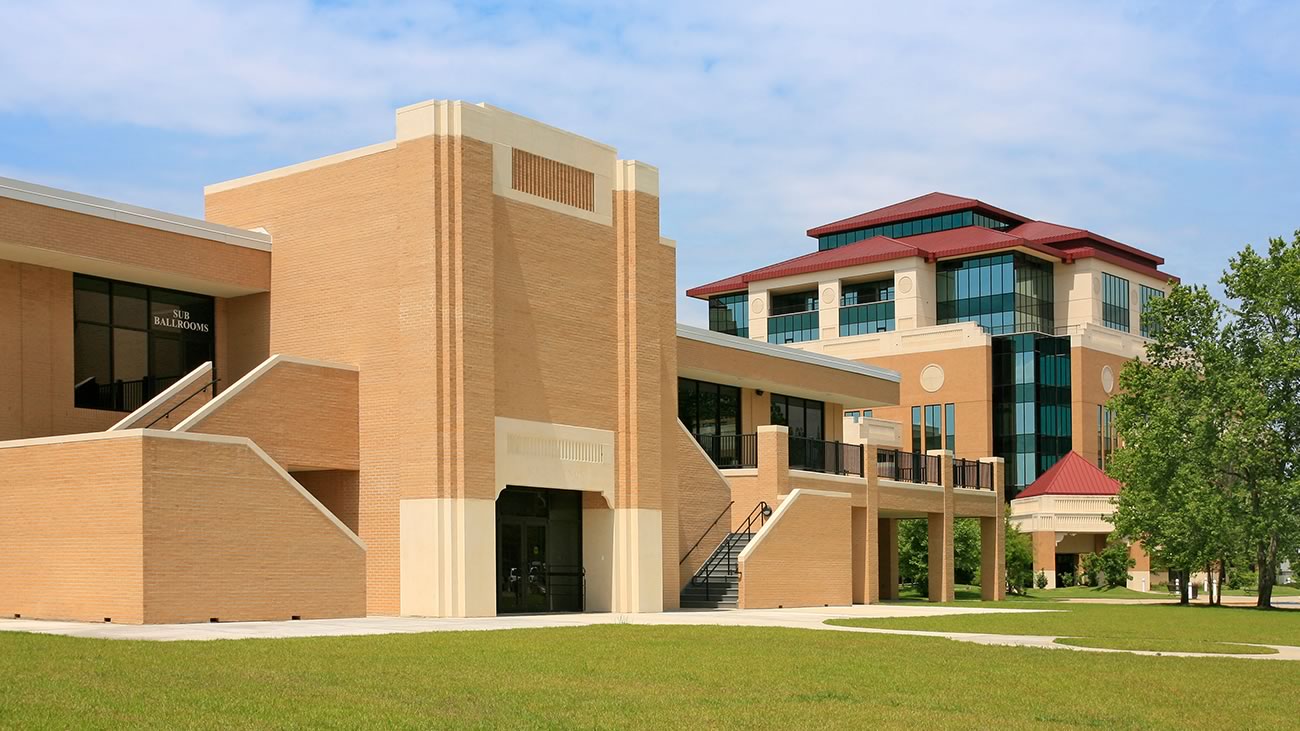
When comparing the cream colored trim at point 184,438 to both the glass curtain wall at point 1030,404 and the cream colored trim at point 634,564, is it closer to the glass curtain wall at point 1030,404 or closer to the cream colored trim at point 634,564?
the cream colored trim at point 634,564

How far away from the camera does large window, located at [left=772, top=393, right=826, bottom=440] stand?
50.2 metres

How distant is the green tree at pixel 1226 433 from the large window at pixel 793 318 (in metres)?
48.3

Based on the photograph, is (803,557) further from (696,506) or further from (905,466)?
(905,466)

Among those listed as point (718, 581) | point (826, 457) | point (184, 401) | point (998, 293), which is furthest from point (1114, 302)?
point (184, 401)

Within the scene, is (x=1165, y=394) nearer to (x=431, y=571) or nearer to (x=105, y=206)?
(x=431, y=571)

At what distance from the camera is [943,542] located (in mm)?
48656

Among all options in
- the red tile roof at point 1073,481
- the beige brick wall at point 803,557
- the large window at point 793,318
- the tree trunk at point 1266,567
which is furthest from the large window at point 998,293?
the beige brick wall at point 803,557

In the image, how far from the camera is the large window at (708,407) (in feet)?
149

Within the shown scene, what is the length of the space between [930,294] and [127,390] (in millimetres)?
67791

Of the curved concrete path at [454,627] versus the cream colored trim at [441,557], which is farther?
the cream colored trim at [441,557]

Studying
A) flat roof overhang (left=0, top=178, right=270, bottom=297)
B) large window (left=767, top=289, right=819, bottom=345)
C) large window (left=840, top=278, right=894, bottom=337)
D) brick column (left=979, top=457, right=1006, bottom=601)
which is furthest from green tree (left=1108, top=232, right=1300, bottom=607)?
large window (left=767, top=289, right=819, bottom=345)

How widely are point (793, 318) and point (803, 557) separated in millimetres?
60159

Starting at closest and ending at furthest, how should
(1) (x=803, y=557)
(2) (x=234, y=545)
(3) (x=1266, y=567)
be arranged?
(2) (x=234, y=545) → (1) (x=803, y=557) → (3) (x=1266, y=567)

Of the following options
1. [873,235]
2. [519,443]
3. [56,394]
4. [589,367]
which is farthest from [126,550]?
[873,235]
